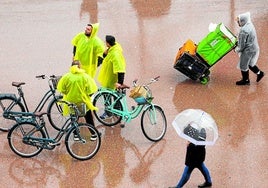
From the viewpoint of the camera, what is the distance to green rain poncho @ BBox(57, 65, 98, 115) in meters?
8.17

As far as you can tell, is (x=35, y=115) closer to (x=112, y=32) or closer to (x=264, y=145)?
(x=264, y=145)

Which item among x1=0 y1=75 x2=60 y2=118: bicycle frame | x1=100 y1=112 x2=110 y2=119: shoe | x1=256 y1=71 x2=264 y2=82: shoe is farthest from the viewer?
x1=256 y1=71 x2=264 y2=82: shoe

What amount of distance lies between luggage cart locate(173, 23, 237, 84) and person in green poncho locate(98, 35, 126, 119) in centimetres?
184

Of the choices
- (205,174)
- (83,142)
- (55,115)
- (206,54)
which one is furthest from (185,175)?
(206,54)

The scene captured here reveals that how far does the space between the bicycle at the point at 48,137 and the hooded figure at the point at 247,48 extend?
11.8ft

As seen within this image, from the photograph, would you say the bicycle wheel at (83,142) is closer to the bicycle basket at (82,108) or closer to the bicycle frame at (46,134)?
the bicycle frame at (46,134)

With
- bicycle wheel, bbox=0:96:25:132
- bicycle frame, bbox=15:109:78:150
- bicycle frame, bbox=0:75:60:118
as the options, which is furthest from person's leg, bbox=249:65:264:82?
bicycle wheel, bbox=0:96:25:132

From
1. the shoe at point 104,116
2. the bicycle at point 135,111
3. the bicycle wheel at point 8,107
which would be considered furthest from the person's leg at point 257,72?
the bicycle wheel at point 8,107

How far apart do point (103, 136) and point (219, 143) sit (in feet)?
6.15

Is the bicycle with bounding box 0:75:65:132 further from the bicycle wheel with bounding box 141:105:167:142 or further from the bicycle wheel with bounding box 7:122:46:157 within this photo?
the bicycle wheel with bounding box 141:105:167:142

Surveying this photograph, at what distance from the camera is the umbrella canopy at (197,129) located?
6930mm

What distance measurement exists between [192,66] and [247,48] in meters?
1.08

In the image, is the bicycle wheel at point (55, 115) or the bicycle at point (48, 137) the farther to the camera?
the bicycle wheel at point (55, 115)

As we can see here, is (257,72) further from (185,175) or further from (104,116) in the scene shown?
(185,175)
